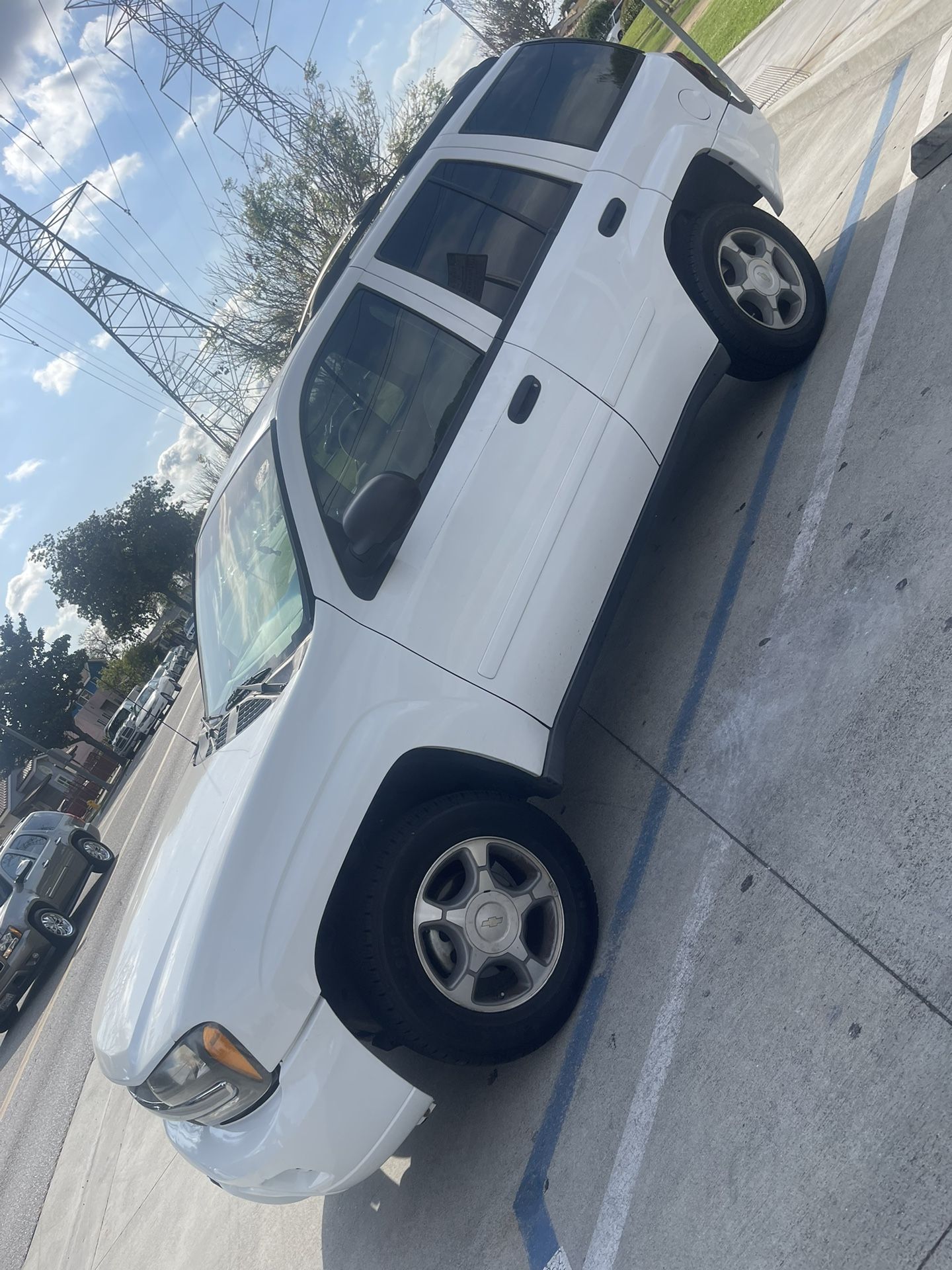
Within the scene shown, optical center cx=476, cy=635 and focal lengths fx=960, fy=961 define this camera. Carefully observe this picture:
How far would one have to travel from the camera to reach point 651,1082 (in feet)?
10.1

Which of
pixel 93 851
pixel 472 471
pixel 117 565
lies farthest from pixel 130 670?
pixel 472 471

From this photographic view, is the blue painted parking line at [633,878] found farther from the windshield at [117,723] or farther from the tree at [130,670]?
the tree at [130,670]

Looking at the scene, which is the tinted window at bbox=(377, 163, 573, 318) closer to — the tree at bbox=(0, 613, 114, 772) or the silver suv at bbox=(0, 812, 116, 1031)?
the silver suv at bbox=(0, 812, 116, 1031)

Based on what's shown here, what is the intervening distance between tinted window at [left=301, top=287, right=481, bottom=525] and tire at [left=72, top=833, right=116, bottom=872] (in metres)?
9.86

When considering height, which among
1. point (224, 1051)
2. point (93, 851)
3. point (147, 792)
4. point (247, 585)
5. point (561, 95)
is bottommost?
point (93, 851)

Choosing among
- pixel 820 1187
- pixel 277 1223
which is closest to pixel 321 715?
pixel 820 1187

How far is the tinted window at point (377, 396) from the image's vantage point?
390 cm

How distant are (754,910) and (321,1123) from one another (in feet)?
5.11

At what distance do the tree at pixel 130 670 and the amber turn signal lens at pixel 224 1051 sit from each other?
1599 inches

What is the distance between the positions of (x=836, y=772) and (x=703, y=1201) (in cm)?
139

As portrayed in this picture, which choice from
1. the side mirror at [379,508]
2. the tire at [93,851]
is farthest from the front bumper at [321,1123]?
the tire at [93,851]

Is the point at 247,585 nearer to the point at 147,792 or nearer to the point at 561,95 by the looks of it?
the point at 561,95

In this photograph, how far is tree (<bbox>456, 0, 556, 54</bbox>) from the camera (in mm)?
33938

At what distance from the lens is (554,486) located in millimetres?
3971
